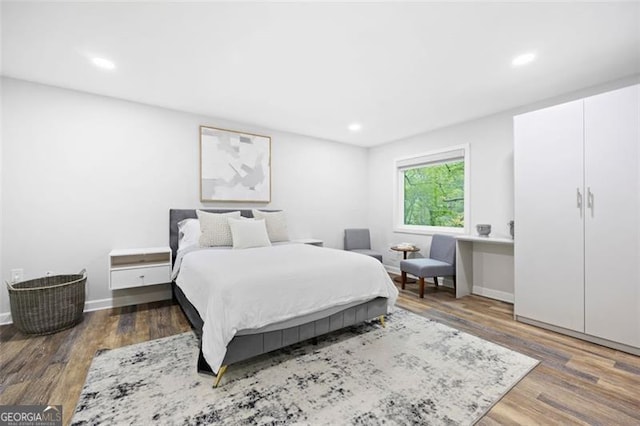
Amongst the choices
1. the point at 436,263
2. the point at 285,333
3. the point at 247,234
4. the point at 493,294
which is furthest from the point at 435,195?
the point at 285,333

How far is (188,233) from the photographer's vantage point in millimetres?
3461

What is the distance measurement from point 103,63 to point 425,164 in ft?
14.4

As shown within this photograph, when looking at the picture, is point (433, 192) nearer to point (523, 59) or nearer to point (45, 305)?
point (523, 59)

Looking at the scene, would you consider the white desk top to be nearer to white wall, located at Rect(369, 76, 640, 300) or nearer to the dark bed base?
white wall, located at Rect(369, 76, 640, 300)

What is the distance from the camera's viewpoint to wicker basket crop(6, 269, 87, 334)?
253 cm

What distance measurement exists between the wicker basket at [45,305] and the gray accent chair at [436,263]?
385 centimetres

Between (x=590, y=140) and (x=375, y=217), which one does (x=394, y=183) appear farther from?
(x=590, y=140)

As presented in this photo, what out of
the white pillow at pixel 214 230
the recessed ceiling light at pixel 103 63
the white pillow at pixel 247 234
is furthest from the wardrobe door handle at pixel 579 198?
the recessed ceiling light at pixel 103 63

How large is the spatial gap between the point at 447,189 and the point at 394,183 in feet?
3.20

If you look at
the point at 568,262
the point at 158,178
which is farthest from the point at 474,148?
the point at 158,178

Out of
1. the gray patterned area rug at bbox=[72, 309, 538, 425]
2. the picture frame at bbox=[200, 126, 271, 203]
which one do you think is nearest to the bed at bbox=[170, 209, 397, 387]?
the gray patterned area rug at bbox=[72, 309, 538, 425]

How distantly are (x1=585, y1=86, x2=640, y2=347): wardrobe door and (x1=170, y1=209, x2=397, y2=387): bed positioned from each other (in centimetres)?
A: 177

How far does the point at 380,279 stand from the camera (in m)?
2.69

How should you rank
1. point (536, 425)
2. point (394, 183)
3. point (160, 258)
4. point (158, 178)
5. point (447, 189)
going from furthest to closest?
point (394, 183) → point (447, 189) → point (158, 178) → point (160, 258) → point (536, 425)
